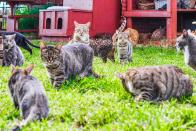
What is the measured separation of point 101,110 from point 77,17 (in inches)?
552

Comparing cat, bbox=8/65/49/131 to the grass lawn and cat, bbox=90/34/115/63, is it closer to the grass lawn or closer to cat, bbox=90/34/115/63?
the grass lawn

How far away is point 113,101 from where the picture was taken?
7625mm

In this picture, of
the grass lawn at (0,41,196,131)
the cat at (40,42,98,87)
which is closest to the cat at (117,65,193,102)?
the grass lawn at (0,41,196,131)

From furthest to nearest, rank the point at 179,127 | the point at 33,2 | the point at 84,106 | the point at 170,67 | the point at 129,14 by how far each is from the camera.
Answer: the point at 33,2
the point at 129,14
the point at 170,67
the point at 84,106
the point at 179,127

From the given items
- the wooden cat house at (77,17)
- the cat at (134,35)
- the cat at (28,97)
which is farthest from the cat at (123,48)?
the cat at (28,97)

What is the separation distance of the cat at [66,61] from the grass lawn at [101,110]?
0.19 meters

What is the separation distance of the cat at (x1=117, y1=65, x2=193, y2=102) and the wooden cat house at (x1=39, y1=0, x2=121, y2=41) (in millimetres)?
12653

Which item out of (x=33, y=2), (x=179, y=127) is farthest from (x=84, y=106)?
(x=33, y=2)

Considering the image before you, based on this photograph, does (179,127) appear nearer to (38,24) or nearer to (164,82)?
(164,82)

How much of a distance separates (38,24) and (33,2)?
3.67 ft

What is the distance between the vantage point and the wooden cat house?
20.3 meters

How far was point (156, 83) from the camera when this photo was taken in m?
7.43

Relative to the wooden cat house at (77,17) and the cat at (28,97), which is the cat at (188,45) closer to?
the cat at (28,97)

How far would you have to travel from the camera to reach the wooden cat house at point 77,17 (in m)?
20.3
